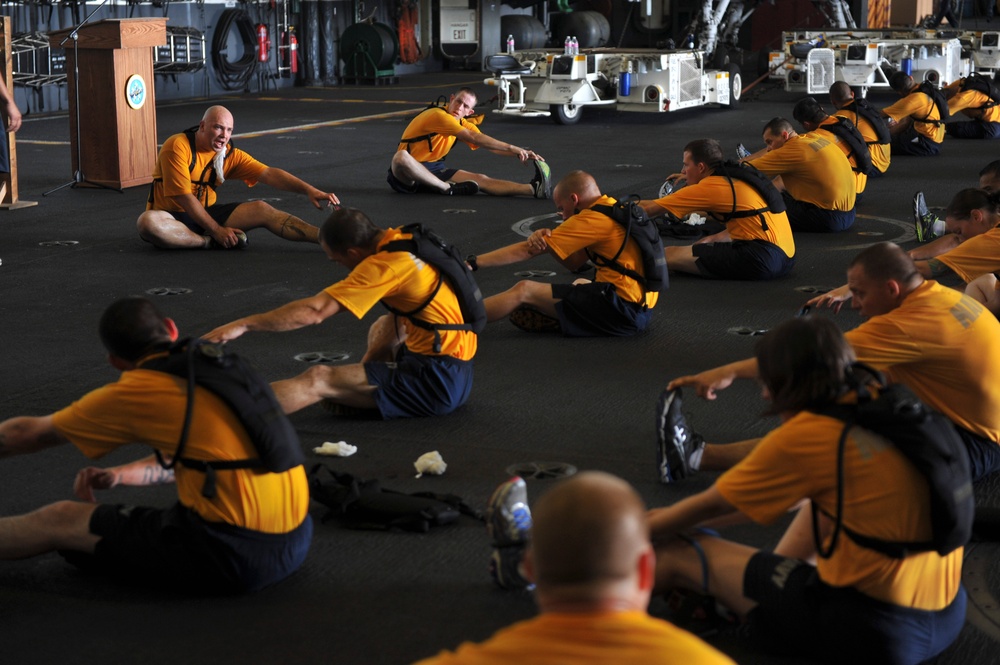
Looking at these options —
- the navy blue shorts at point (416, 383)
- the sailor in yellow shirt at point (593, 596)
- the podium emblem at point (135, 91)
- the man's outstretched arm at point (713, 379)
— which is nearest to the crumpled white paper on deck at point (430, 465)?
the navy blue shorts at point (416, 383)

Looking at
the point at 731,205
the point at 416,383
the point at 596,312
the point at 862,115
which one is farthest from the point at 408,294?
the point at 862,115

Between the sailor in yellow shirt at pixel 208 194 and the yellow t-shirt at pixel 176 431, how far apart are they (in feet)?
18.3

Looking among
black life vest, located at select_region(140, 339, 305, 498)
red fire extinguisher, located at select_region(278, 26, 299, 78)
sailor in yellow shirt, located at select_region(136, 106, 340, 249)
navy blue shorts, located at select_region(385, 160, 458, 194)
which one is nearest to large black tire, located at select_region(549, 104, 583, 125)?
navy blue shorts, located at select_region(385, 160, 458, 194)

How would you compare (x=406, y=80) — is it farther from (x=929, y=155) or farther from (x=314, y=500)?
(x=314, y=500)

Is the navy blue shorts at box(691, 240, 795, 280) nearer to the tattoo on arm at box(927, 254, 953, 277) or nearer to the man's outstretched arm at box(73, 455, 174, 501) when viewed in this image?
the tattoo on arm at box(927, 254, 953, 277)

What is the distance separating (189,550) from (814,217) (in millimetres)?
8291

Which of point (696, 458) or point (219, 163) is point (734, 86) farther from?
point (696, 458)

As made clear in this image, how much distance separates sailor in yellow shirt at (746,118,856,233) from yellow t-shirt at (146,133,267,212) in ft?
13.8

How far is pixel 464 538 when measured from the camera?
16.3 feet

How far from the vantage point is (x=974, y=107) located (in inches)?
722

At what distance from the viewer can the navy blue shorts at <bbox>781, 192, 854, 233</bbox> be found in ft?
37.2

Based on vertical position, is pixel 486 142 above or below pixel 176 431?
above

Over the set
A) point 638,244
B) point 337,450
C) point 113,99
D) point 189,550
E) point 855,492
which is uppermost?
point 113,99

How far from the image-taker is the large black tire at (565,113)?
2033cm
